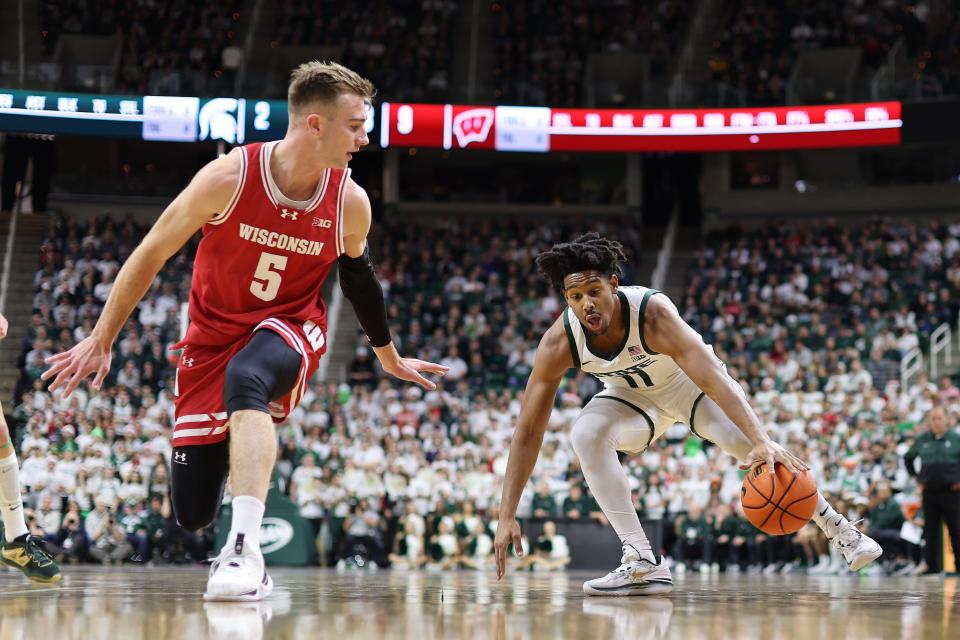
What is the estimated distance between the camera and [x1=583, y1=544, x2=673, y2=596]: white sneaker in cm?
509

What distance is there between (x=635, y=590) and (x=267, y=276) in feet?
7.03

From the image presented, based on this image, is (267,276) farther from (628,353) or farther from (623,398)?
(623,398)

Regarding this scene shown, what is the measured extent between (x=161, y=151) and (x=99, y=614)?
2272 centimetres

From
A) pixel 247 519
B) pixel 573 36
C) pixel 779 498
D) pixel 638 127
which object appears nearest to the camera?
pixel 247 519

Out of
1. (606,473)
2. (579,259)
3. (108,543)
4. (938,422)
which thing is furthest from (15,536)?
(938,422)

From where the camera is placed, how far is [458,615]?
11.8 feet

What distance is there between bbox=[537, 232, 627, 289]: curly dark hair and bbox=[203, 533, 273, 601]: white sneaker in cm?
187

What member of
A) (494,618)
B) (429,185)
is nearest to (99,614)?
(494,618)

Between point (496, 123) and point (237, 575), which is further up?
point (496, 123)

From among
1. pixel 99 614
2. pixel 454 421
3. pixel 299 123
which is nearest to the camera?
pixel 99 614

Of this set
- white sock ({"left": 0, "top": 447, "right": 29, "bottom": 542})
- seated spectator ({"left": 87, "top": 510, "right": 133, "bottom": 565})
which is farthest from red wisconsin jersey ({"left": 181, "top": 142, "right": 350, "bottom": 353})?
seated spectator ({"left": 87, "top": 510, "right": 133, "bottom": 565})

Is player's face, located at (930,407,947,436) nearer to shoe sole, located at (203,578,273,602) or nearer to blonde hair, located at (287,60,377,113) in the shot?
blonde hair, located at (287,60,377,113)

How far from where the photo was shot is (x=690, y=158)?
2514 cm

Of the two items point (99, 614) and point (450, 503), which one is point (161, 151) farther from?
point (99, 614)
